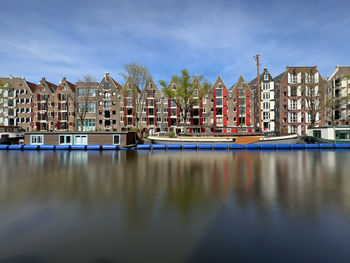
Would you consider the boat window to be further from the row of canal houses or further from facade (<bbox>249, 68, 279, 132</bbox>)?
facade (<bbox>249, 68, 279, 132</bbox>)

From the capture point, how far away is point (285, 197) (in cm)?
993

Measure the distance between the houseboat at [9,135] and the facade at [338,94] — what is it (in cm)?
10503

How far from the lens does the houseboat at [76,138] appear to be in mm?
38688

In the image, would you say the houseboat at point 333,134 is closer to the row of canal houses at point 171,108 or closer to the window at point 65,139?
the row of canal houses at point 171,108

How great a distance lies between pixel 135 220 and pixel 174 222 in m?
1.59

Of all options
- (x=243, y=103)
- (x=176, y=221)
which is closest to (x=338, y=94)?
(x=243, y=103)

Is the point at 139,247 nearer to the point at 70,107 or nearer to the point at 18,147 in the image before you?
the point at 18,147

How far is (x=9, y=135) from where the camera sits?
4884 centimetres

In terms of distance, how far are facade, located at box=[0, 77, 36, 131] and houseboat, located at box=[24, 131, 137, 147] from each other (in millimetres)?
39615

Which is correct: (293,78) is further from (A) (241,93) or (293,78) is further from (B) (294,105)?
(A) (241,93)

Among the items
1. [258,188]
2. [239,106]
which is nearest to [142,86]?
[239,106]

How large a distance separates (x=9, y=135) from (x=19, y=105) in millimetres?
29792

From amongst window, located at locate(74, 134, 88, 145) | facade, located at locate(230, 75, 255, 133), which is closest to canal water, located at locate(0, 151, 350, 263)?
window, located at locate(74, 134, 88, 145)

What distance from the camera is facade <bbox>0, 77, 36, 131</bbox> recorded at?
232ft
